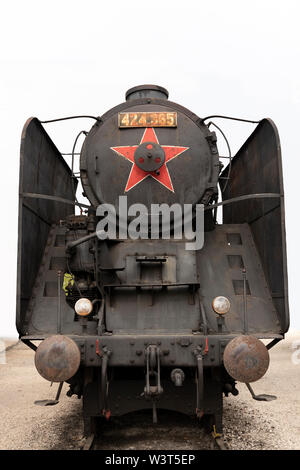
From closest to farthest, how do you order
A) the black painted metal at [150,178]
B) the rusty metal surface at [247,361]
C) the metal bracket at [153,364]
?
1. the rusty metal surface at [247,361]
2. the metal bracket at [153,364]
3. the black painted metal at [150,178]

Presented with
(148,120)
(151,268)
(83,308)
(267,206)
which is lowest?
(83,308)

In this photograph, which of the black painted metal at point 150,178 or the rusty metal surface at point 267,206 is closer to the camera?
the rusty metal surface at point 267,206

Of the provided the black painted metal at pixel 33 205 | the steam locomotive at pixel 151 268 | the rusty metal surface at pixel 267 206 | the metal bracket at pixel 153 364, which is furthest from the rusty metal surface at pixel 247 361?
the black painted metal at pixel 33 205

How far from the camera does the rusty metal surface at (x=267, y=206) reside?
4.29 metres

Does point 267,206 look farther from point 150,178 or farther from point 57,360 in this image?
point 57,360

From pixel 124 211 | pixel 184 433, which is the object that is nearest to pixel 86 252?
pixel 124 211

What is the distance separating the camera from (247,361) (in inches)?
134

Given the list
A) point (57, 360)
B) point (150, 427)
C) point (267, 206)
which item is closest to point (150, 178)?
point (267, 206)

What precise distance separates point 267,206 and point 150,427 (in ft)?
9.21

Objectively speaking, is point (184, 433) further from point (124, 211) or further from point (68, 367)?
point (124, 211)

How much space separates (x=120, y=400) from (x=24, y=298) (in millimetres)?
1398

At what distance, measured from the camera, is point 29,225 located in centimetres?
→ 454

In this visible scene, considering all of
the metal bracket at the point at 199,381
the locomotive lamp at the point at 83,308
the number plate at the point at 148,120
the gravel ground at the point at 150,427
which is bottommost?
the gravel ground at the point at 150,427

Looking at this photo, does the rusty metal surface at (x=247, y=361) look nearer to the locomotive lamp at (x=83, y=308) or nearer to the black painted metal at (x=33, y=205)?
the locomotive lamp at (x=83, y=308)
